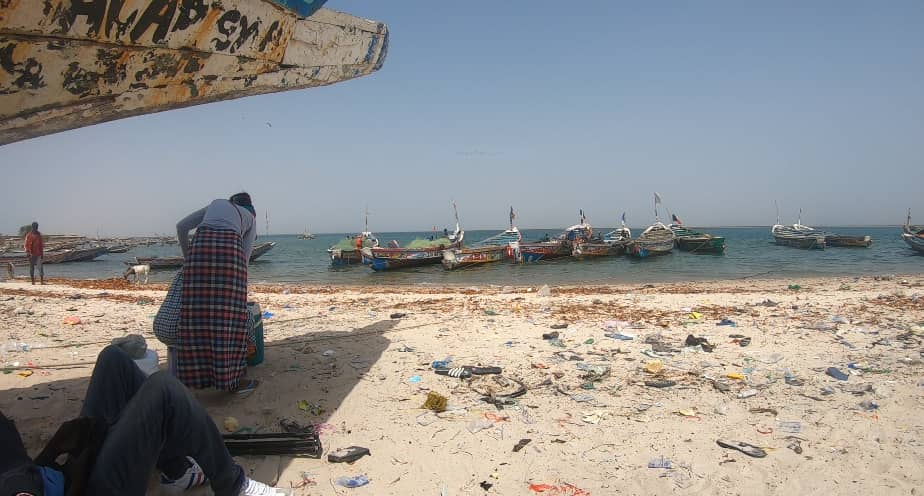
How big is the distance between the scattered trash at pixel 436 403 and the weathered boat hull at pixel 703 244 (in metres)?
34.5

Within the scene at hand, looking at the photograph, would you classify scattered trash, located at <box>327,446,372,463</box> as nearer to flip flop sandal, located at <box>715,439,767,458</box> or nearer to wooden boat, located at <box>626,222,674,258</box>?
flip flop sandal, located at <box>715,439,767,458</box>

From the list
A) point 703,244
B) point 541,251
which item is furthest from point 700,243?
point 541,251

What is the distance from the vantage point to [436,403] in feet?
11.4

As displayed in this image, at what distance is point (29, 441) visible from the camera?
9.48 feet

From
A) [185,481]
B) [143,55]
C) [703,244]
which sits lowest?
[703,244]

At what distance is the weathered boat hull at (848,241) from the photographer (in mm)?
38531

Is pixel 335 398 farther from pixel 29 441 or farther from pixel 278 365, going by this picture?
pixel 29 441

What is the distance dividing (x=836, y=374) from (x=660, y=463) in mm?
2513

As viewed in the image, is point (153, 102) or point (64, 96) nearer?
point (64, 96)

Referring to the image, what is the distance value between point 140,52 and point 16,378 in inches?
129

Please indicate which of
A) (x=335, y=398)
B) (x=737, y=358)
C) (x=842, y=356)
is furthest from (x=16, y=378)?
(x=842, y=356)

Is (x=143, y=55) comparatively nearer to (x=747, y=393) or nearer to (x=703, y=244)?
(x=747, y=393)

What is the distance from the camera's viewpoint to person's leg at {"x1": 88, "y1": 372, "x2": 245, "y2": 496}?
1.63 m

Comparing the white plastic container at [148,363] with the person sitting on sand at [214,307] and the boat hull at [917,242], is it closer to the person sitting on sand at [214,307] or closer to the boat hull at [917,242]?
the person sitting on sand at [214,307]
